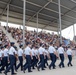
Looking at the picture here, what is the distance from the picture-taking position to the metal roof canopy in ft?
62.4

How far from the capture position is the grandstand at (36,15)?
18.0m

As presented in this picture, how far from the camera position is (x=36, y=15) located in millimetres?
22578

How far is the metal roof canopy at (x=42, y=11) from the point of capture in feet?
62.4

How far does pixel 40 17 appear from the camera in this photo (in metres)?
23.8

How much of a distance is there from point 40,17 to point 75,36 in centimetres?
894

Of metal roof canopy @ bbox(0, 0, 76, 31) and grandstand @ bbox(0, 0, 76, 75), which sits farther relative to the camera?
metal roof canopy @ bbox(0, 0, 76, 31)

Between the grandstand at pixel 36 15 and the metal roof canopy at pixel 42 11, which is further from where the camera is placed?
the metal roof canopy at pixel 42 11

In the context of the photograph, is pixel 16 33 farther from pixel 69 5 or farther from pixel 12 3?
pixel 69 5

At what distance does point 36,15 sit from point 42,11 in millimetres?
1390

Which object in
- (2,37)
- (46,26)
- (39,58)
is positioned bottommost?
(39,58)

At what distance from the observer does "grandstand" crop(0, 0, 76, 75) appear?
18.0 metres

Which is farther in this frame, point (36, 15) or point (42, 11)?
point (36, 15)

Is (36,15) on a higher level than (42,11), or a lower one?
lower

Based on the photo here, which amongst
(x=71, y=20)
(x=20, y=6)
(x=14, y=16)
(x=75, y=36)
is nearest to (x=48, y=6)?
(x=20, y=6)
